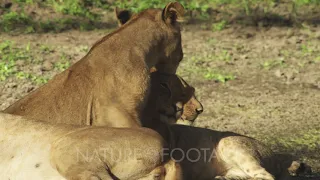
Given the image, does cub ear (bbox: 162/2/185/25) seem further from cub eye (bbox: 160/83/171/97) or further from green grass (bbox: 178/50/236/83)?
green grass (bbox: 178/50/236/83)

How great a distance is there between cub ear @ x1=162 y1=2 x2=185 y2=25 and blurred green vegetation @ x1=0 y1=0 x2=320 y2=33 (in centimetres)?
394

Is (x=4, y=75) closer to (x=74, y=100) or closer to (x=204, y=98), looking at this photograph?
(x=204, y=98)

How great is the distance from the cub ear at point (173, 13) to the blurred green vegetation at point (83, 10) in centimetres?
394

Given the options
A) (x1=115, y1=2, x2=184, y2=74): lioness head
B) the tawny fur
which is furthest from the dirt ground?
(x1=115, y1=2, x2=184, y2=74): lioness head

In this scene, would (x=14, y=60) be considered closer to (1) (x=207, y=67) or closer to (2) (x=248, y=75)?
(1) (x=207, y=67)

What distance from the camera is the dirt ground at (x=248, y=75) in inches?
333

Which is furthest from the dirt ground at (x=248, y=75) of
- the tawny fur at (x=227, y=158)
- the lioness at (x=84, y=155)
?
the lioness at (x=84, y=155)

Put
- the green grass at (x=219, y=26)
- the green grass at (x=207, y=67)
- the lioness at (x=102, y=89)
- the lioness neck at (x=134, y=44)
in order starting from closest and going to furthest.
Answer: the lioness at (x=102, y=89) < the lioness neck at (x=134, y=44) < the green grass at (x=207, y=67) < the green grass at (x=219, y=26)

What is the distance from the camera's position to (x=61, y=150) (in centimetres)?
A: 548

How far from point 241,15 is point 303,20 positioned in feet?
2.80

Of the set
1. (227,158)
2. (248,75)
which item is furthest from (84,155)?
(248,75)

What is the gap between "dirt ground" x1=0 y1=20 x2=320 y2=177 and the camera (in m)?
8.46

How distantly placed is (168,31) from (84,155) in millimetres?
2421

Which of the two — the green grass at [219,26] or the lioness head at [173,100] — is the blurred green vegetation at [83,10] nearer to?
the green grass at [219,26]
